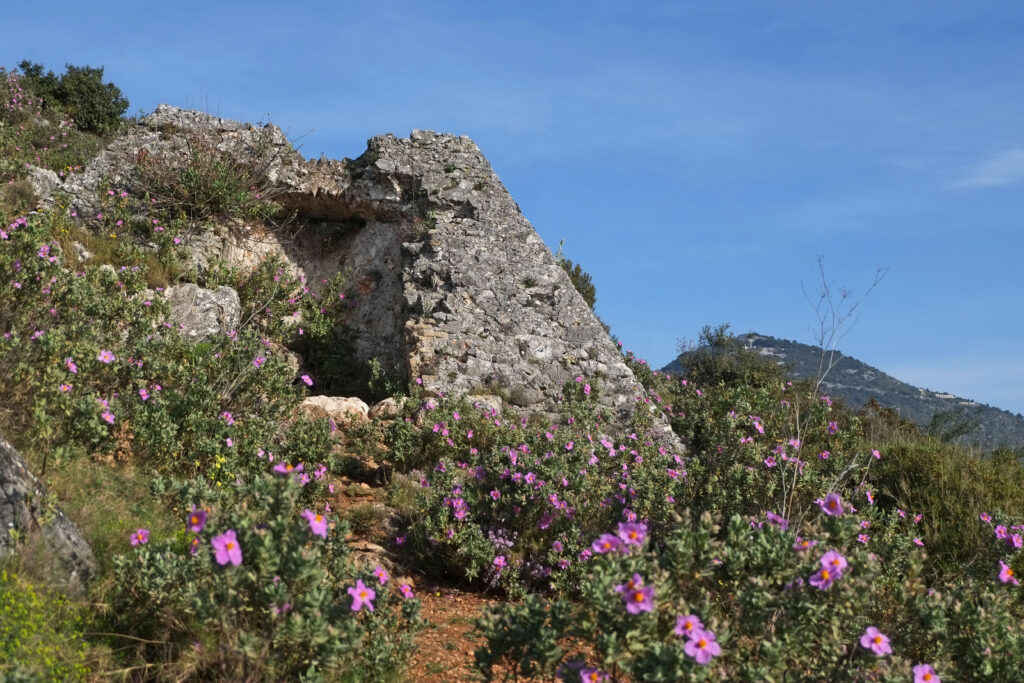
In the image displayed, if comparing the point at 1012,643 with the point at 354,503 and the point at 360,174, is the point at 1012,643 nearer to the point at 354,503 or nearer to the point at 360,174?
the point at 354,503

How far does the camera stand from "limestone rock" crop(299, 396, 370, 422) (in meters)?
7.98

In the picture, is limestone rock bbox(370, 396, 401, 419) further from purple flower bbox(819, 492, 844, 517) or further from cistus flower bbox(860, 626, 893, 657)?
cistus flower bbox(860, 626, 893, 657)

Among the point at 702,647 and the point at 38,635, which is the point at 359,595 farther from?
the point at 38,635

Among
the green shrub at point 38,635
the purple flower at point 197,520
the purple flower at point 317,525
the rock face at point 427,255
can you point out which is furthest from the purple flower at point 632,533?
the rock face at point 427,255

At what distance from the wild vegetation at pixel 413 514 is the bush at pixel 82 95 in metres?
7.54

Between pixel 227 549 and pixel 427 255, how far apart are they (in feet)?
23.5

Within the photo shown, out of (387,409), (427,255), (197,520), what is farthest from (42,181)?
(197,520)

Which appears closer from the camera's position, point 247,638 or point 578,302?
point 247,638

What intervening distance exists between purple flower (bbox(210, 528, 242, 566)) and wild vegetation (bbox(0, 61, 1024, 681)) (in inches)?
0.9

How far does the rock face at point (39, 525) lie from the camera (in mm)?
3787

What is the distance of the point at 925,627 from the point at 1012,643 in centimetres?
64

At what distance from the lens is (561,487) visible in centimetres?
604

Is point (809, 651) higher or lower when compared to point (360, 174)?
lower

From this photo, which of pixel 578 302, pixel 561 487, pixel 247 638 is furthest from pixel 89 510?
pixel 578 302
